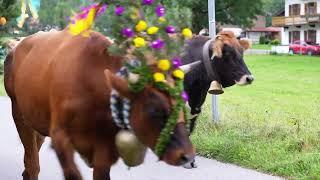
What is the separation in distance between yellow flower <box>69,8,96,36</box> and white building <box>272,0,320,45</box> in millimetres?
56429

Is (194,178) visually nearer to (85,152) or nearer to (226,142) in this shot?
(226,142)

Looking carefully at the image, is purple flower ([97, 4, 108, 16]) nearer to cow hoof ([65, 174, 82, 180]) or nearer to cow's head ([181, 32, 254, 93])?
cow hoof ([65, 174, 82, 180])

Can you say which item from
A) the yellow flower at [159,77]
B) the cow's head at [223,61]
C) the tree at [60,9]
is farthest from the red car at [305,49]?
the yellow flower at [159,77]

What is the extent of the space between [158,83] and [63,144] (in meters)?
0.83

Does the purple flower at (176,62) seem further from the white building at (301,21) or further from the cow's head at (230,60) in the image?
the white building at (301,21)

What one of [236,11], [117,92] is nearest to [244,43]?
[117,92]

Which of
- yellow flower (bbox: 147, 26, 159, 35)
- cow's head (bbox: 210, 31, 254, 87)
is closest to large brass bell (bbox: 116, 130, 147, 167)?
yellow flower (bbox: 147, 26, 159, 35)

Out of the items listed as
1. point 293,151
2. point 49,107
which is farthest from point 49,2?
point 293,151

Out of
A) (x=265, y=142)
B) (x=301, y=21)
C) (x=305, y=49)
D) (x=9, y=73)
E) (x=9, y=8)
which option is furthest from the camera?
(x=301, y=21)

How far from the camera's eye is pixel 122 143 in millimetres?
3393

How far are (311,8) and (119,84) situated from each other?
60239mm

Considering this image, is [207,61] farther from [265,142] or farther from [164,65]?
[164,65]

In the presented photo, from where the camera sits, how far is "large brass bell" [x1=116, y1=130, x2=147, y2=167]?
3.37 m

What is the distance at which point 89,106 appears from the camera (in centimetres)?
350
